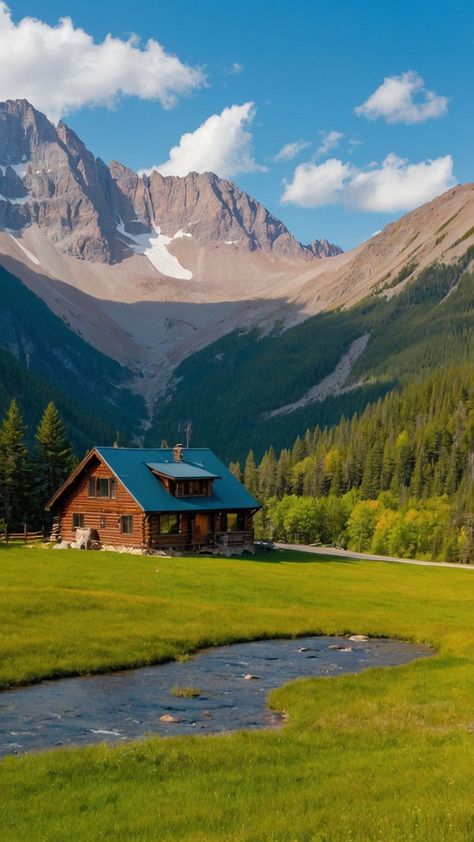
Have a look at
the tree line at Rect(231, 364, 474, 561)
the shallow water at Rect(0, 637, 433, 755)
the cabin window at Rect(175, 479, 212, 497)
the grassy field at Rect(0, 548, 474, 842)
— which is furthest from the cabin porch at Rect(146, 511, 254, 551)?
the tree line at Rect(231, 364, 474, 561)

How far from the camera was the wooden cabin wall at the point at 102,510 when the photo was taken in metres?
77.4

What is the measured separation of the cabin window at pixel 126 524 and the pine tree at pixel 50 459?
23049mm

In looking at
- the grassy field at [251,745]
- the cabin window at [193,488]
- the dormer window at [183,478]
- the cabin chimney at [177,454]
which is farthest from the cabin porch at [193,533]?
the grassy field at [251,745]

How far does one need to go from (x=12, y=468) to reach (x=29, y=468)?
2.80m

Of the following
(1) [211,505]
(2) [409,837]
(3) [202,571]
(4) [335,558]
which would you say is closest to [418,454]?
(4) [335,558]

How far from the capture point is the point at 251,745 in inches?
821

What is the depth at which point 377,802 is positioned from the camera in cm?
1600

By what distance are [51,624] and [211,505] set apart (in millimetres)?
46872

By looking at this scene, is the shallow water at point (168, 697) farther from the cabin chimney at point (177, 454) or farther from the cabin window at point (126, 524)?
the cabin chimney at point (177, 454)

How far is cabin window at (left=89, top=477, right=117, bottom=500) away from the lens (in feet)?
262

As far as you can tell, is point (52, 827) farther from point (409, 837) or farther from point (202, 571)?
point (202, 571)

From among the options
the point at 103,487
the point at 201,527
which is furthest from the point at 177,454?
the point at 103,487

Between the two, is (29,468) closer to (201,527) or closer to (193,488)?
(193,488)

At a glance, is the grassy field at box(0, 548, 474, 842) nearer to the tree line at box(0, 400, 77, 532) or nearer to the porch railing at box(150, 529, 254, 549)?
the porch railing at box(150, 529, 254, 549)
